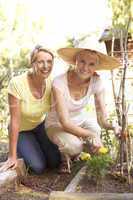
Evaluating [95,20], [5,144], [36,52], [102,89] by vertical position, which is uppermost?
[95,20]

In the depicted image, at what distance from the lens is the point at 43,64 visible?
3236mm

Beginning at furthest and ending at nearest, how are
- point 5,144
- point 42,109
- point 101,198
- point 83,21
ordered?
point 5,144, point 83,21, point 42,109, point 101,198

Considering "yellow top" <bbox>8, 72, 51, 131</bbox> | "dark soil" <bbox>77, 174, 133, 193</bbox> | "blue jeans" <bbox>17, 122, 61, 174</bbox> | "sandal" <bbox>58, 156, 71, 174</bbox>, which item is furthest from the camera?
"blue jeans" <bbox>17, 122, 61, 174</bbox>

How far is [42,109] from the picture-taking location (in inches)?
134

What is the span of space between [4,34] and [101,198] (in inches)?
98.1

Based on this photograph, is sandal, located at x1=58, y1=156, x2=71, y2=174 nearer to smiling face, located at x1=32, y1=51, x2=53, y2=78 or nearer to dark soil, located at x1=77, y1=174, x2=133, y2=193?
dark soil, located at x1=77, y1=174, x2=133, y2=193

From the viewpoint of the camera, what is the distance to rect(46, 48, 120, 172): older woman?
10.4 feet

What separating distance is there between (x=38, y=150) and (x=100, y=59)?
3.25 feet

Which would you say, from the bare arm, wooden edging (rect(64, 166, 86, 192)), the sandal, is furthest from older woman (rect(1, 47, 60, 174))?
wooden edging (rect(64, 166, 86, 192))

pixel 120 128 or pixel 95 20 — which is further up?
pixel 95 20

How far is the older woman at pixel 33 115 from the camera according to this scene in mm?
3219

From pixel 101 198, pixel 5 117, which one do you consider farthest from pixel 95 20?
pixel 5 117

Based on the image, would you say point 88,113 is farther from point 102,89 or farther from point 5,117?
point 5,117

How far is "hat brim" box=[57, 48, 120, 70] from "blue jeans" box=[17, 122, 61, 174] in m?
0.63
